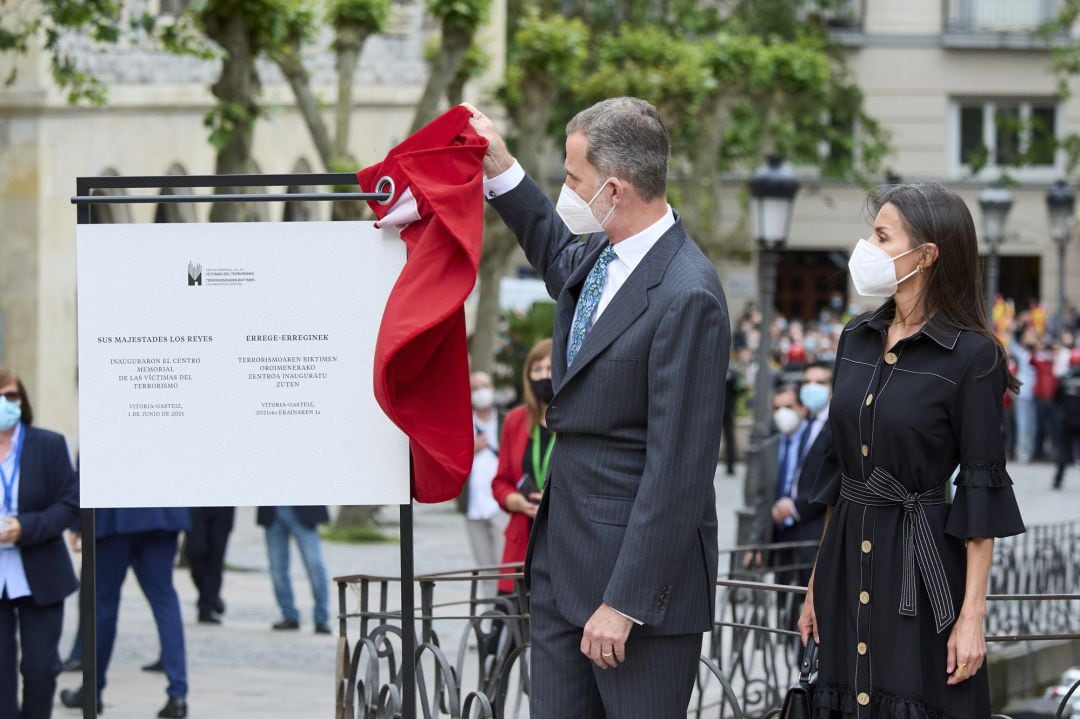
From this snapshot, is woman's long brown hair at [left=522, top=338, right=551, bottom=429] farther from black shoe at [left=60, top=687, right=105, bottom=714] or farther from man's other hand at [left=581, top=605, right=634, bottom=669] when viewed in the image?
man's other hand at [left=581, top=605, right=634, bottom=669]

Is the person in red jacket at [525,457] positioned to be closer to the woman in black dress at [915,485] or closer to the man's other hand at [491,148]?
Result: the man's other hand at [491,148]

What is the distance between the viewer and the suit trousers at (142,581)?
9.77m

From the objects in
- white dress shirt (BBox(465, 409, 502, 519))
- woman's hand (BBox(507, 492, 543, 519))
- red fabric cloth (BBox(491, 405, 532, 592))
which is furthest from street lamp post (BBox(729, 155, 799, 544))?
woman's hand (BBox(507, 492, 543, 519))

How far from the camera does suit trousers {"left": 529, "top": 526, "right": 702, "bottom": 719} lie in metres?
4.34

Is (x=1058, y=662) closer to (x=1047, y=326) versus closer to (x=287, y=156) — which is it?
(x=287, y=156)

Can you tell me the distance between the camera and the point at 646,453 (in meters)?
4.31

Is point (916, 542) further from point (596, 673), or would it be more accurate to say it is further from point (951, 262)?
point (596, 673)

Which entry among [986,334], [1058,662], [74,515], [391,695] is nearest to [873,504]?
[986,334]

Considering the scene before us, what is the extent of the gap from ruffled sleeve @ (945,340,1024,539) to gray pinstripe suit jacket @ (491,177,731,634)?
609 millimetres

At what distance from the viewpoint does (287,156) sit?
26844mm

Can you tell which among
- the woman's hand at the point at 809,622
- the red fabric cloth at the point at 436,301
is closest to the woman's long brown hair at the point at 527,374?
the red fabric cloth at the point at 436,301

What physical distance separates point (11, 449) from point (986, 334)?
5231mm

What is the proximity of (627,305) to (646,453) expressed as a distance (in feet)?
1.27

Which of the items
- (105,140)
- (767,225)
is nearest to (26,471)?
(767,225)
